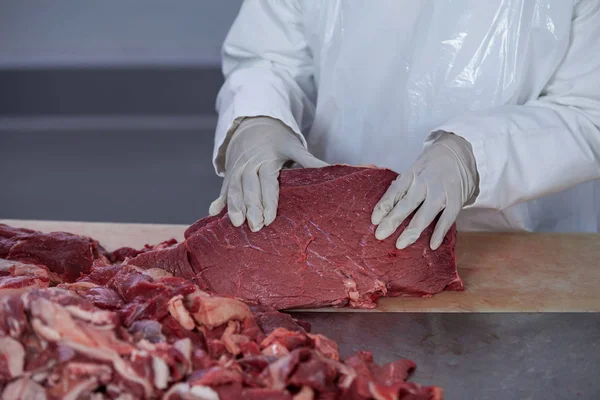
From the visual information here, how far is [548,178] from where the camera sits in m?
2.91

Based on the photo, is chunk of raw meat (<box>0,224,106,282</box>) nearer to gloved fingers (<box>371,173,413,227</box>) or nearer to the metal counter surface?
the metal counter surface

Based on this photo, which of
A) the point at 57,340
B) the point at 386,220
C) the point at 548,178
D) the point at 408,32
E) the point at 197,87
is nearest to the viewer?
the point at 57,340

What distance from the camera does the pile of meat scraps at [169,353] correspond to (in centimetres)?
196

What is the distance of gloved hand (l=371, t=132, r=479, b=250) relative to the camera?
2656 mm

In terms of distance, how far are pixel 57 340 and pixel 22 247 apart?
1.09m

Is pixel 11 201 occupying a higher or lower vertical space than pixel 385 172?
lower

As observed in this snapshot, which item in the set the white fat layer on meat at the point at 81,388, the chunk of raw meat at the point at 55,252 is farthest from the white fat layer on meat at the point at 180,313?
the chunk of raw meat at the point at 55,252

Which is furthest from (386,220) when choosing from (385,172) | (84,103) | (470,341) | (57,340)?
(84,103)

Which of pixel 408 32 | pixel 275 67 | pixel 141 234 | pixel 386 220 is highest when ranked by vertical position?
pixel 408 32

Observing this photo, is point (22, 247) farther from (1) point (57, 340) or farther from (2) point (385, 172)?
(2) point (385, 172)

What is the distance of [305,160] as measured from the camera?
9.82ft

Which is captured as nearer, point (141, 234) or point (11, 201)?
point (141, 234)

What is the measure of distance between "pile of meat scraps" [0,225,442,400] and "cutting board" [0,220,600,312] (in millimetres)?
544

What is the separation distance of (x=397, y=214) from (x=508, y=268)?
2.47 feet
